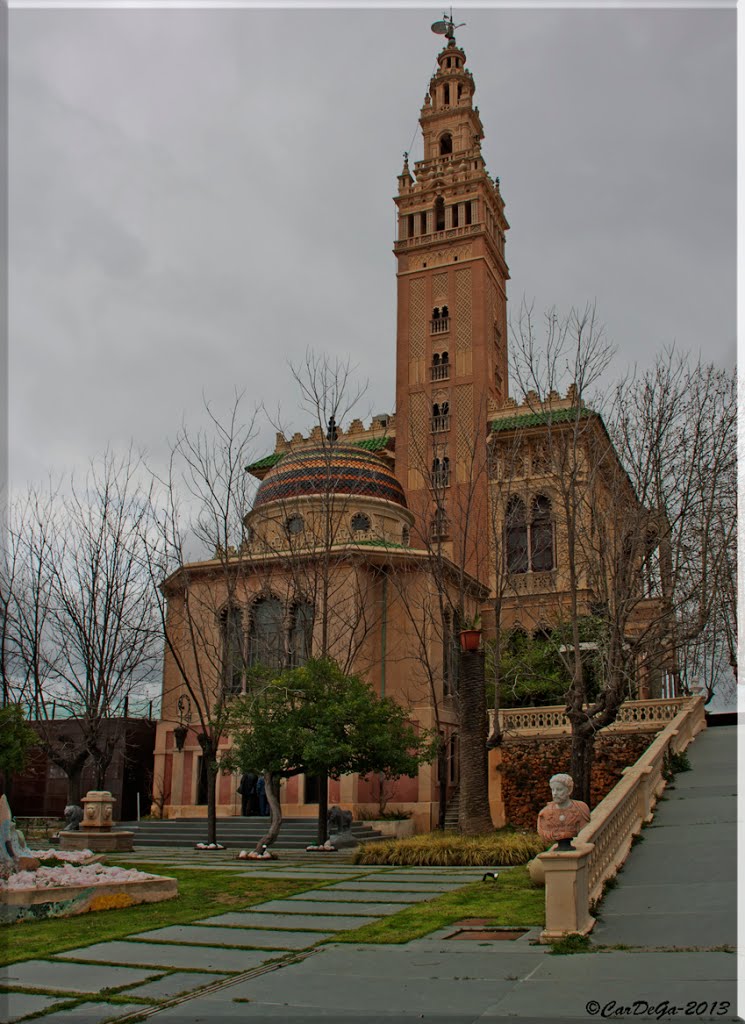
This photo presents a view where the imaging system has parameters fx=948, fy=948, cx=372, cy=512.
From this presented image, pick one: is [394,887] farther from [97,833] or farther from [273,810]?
[97,833]

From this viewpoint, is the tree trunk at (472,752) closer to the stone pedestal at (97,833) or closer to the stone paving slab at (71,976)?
the stone pedestal at (97,833)

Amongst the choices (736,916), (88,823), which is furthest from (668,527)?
(88,823)

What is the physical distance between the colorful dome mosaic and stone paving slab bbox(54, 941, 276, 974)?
2517 centimetres

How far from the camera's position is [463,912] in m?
11.0

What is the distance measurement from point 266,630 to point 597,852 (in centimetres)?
2266

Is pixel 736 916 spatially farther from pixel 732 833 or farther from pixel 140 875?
pixel 140 875

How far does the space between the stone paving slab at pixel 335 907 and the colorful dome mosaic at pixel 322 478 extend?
22307mm

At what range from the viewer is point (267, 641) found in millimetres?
30891

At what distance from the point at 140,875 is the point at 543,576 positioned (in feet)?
85.6

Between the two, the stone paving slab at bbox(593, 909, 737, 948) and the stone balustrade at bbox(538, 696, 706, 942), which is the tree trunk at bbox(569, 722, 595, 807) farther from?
the stone paving slab at bbox(593, 909, 737, 948)

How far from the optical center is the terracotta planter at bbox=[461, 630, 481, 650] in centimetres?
Result: 2034

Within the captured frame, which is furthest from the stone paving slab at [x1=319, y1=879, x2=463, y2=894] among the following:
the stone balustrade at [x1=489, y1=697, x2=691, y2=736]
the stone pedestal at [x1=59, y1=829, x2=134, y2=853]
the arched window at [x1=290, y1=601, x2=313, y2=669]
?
the arched window at [x1=290, y1=601, x2=313, y2=669]

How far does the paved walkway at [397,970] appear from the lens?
21.6 ft

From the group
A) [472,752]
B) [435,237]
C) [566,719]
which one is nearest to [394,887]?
[472,752]
